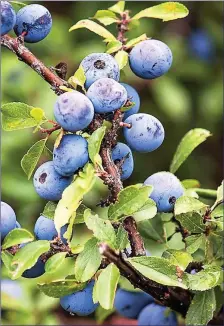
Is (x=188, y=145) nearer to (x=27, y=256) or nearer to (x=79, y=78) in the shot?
(x=79, y=78)

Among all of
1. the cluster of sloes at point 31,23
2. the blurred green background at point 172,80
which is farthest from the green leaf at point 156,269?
the blurred green background at point 172,80

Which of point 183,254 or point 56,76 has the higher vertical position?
point 56,76

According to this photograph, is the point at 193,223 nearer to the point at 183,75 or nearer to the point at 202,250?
the point at 202,250

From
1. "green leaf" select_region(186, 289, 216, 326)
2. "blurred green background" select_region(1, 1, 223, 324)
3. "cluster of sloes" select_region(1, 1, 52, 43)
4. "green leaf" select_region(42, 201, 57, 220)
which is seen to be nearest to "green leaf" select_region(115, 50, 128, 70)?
"cluster of sloes" select_region(1, 1, 52, 43)

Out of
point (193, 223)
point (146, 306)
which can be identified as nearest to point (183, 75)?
point (146, 306)

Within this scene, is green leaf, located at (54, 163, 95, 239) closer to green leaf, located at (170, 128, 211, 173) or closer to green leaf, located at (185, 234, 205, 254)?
green leaf, located at (185, 234, 205, 254)
